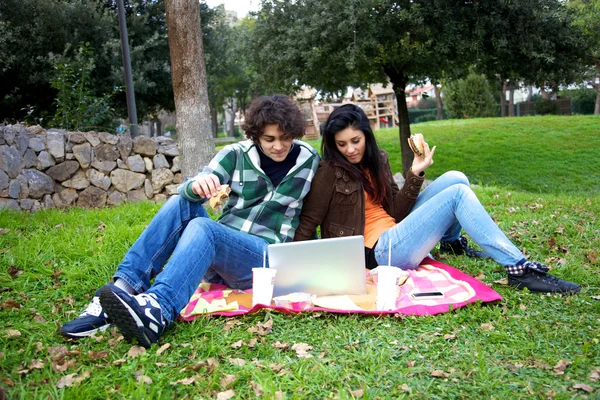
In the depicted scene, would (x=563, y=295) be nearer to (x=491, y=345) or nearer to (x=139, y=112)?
(x=491, y=345)

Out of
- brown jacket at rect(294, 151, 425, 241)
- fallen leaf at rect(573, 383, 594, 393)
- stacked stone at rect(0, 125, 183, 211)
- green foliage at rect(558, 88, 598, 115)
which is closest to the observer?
fallen leaf at rect(573, 383, 594, 393)

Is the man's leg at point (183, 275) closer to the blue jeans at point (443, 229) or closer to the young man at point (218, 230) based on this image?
the young man at point (218, 230)

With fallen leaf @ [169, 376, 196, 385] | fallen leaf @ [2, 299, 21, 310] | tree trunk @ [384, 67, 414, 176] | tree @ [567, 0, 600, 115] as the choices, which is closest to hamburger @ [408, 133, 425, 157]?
fallen leaf @ [169, 376, 196, 385]

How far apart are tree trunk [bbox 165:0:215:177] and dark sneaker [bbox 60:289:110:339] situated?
3747 mm

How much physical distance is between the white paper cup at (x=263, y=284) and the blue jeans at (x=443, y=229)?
2.61ft

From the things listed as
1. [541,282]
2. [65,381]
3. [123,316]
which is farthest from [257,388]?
[541,282]

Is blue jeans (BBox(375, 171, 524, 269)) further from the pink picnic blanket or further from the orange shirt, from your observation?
the pink picnic blanket

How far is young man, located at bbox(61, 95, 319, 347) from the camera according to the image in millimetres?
2686

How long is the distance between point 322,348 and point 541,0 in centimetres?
782

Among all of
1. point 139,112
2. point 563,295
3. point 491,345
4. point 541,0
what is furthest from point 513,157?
point 491,345

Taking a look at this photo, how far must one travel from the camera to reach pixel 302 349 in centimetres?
266

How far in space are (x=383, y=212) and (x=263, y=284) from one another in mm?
1110

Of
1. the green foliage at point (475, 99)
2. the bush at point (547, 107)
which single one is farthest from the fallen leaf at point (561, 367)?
the bush at point (547, 107)

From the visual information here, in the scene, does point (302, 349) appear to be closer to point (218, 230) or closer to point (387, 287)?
point (387, 287)
